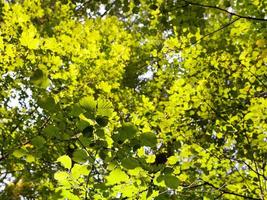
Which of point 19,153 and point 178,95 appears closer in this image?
point 19,153

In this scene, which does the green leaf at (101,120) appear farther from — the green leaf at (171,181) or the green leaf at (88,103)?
the green leaf at (171,181)

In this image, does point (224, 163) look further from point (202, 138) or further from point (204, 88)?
point (204, 88)

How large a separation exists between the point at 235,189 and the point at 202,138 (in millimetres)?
970

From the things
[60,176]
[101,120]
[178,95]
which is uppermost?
[178,95]

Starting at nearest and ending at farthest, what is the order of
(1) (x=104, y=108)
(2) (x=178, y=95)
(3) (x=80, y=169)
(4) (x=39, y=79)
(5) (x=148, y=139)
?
1. (4) (x=39, y=79)
2. (1) (x=104, y=108)
3. (5) (x=148, y=139)
4. (3) (x=80, y=169)
5. (2) (x=178, y=95)

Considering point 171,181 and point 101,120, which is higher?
point 101,120

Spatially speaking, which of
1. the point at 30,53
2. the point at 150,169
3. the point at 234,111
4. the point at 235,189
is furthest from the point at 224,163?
the point at 150,169

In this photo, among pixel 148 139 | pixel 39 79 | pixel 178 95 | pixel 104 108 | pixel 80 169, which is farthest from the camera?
pixel 178 95

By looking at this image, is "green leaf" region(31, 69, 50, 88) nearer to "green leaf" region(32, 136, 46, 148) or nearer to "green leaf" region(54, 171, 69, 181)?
"green leaf" region(32, 136, 46, 148)

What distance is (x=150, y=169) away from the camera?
6.36 ft

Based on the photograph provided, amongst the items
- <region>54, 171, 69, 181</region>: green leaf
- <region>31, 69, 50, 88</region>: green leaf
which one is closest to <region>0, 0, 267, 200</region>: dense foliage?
<region>54, 171, 69, 181</region>: green leaf

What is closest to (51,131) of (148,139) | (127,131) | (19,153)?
(19,153)

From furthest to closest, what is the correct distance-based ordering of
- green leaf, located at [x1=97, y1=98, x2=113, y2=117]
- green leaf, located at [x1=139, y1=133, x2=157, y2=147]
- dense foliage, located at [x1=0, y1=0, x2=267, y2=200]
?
dense foliage, located at [x1=0, y1=0, x2=267, y2=200], green leaf, located at [x1=139, y1=133, x2=157, y2=147], green leaf, located at [x1=97, y1=98, x2=113, y2=117]

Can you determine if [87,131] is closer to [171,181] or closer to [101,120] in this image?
[101,120]
